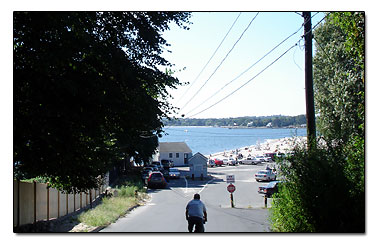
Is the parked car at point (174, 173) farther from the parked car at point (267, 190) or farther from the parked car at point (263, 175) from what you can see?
the parked car at point (267, 190)

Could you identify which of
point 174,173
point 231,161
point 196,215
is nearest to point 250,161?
point 231,161

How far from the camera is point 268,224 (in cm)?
911

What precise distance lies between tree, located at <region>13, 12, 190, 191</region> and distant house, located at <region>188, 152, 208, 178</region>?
3972 millimetres

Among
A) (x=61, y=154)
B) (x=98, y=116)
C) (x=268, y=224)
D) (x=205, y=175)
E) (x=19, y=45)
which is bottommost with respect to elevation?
(x=268, y=224)

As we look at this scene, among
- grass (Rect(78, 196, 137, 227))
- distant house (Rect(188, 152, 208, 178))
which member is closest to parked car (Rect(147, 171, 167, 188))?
grass (Rect(78, 196, 137, 227))

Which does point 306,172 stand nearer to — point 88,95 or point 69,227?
point 88,95

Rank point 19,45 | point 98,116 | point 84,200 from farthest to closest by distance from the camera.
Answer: point 84,200, point 98,116, point 19,45

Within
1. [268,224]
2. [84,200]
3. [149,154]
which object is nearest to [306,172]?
[268,224]

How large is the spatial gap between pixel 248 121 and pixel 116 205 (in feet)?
18.5

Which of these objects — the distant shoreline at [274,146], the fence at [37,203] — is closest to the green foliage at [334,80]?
the distant shoreline at [274,146]

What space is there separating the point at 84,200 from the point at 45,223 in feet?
12.8

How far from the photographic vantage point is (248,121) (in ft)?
32.9

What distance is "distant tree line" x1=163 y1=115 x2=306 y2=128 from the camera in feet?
29.8

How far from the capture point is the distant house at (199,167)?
12791mm
